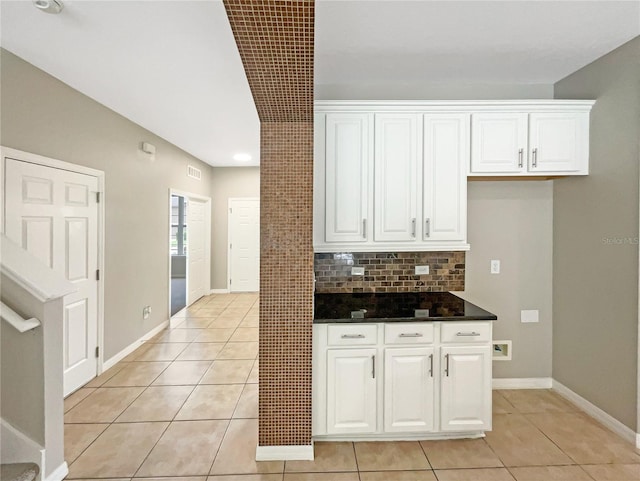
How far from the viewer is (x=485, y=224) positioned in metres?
3.02

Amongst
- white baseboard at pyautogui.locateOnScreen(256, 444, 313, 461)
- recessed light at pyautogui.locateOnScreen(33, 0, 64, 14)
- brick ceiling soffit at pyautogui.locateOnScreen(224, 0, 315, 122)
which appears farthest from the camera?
white baseboard at pyautogui.locateOnScreen(256, 444, 313, 461)

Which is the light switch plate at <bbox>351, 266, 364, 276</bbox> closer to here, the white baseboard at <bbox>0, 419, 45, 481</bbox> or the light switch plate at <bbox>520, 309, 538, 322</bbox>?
the light switch plate at <bbox>520, 309, 538, 322</bbox>

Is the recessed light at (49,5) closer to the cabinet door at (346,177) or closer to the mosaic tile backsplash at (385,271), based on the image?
the cabinet door at (346,177)

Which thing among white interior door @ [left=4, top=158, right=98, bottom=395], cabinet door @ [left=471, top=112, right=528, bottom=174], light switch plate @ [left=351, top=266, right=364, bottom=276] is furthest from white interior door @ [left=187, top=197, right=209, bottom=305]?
cabinet door @ [left=471, top=112, right=528, bottom=174]

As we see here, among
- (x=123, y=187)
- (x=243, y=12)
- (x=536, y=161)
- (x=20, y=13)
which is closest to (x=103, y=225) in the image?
(x=123, y=187)

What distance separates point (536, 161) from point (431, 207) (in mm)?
871

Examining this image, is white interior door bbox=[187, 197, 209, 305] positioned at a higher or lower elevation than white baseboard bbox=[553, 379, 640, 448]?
higher

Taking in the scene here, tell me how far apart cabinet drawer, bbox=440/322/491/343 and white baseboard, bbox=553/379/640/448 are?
3.83ft

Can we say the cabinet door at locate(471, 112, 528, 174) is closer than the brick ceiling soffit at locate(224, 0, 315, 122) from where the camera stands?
No

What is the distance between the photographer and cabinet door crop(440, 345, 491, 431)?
2289 millimetres

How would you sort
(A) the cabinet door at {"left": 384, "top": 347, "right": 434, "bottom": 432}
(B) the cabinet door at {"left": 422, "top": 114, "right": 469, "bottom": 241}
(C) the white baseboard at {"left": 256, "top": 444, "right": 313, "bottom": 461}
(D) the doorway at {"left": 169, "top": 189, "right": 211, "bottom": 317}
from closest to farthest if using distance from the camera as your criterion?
1. (C) the white baseboard at {"left": 256, "top": 444, "right": 313, "bottom": 461}
2. (A) the cabinet door at {"left": 384, "top": 347, "right": 434, "bottom": 432}
3. (B) the cabinet door at {"left": 422, "top": 114, "right": 469, "bottom": 241}
4. (D) the doorway at {"left": 169, "top": 189, "right": 211, "bottom": 317}

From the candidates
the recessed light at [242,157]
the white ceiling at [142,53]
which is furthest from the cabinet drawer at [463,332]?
the recessed light at [242,157]

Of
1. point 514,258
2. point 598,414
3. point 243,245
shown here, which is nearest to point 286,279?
point 514,258

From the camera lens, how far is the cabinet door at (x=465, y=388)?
2289 millimetres
